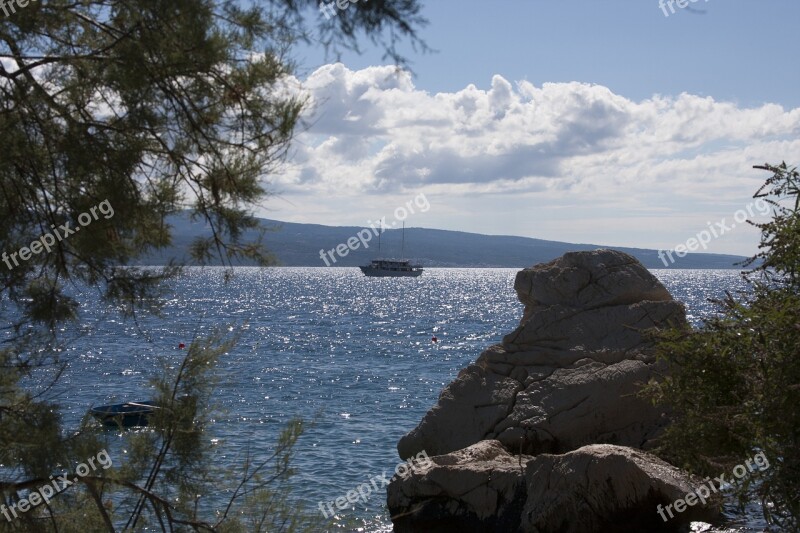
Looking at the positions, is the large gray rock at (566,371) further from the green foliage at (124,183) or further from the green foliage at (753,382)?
the green foliage at (124,183)

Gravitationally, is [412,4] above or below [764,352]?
above

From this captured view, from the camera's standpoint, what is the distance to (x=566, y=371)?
14992 millimetres

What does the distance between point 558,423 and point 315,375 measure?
75.5 feet

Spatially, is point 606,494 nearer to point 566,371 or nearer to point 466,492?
point 466,492

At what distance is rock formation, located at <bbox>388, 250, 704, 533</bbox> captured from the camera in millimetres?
11375

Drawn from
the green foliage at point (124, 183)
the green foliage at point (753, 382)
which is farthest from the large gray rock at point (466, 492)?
the green foliage at point (124, 183)

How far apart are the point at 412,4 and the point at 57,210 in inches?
101

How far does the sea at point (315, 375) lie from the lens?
1236cm

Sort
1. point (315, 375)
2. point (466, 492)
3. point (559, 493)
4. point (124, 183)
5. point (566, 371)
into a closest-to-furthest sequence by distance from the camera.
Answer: point (124, 183)
point (559, 493)
point (466, 492)
point (566, 371)
point (315, 375)

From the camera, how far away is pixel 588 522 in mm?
11273

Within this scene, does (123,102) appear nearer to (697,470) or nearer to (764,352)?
(764,352)

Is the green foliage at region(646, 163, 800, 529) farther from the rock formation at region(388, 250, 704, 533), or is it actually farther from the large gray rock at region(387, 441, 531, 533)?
the large gray rock at region(387, 441, 531, 533)

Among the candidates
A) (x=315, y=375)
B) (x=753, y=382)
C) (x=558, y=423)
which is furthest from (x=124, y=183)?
(x=315, y=375)

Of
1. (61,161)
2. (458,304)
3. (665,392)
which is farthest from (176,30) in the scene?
(458,304)
